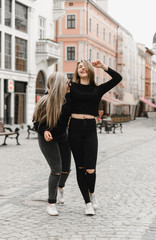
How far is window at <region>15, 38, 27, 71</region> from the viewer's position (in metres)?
32.6

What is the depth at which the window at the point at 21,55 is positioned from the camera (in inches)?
1282

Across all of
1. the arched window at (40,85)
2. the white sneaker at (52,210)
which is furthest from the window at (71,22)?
the white sneaker at (52,210)

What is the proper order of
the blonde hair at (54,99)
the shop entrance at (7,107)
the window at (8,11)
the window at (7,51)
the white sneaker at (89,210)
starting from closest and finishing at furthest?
the blonde hair at (54,99)
the white sneaker at (89,210)
the shop entrance at (7,107)
the window at (7,51)
the window at (8,11)

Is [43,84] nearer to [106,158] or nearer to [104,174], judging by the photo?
[106,158]

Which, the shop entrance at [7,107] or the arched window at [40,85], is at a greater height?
the arched window at [40,85]

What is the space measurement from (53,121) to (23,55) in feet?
94.1

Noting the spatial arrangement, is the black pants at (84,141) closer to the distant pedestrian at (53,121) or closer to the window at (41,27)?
the distant pedestrian at (53,121)

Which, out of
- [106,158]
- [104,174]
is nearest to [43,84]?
[106,158]

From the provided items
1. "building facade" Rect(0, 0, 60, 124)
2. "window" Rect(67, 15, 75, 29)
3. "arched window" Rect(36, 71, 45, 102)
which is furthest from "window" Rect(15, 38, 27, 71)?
"window" Rect(67, 15, 75, 29)

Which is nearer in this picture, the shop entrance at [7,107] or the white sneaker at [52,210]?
the white sneaker at [52,210]

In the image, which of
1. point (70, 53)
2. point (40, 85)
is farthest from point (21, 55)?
point (70, 53)

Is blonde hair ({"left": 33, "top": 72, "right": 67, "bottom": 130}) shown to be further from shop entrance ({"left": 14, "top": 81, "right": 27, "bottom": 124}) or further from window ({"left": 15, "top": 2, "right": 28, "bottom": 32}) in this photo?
window ({"left": 15, "top": 2, "right": 28, "bottom": 32})

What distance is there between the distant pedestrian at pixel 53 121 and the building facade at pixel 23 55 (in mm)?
24738

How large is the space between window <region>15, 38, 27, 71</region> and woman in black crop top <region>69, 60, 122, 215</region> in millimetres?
27376
